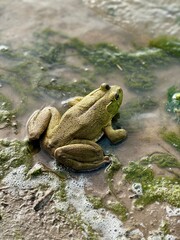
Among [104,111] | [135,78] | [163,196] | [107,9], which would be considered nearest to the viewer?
[163,196]

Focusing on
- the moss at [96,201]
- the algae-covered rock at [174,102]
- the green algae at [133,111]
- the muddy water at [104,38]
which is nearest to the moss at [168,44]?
the muddy water at [104,38]

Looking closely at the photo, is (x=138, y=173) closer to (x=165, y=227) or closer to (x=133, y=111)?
(x=165, y=227)

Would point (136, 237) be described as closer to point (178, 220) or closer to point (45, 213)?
point (178, 220)

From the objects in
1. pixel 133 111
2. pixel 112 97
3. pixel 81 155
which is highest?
pixel 112 97

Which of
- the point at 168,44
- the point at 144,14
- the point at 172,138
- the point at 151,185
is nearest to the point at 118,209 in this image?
the point at 151,185

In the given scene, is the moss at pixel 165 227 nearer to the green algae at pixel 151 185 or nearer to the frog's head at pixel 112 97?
the green algae at pixel 151 185

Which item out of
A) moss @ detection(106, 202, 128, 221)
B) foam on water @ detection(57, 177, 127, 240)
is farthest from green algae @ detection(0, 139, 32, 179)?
moss @ detection(106, 202, 128, 221)

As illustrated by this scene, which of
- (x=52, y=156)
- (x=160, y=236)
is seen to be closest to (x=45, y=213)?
(x=52, y=156)
